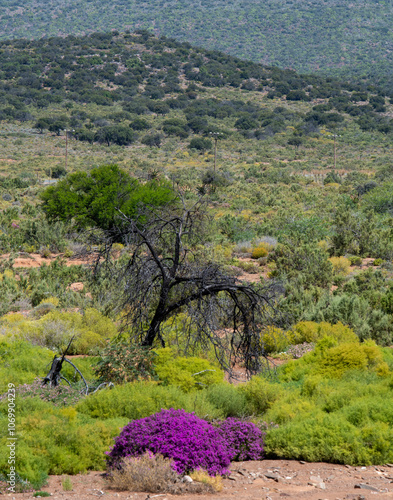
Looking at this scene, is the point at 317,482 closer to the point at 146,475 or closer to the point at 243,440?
the point at 243,440

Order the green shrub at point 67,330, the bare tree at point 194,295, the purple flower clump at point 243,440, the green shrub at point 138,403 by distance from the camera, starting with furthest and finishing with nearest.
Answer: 1. the green shrub at point 67,330
2. the bare tree at point 194,295
3. the green shrub at point 138,403
4. the purple flower clump at point 243,440

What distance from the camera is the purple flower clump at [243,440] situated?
5.96 m

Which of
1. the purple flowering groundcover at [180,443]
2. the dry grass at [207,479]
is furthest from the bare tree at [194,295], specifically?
the dry grass at [207,479]

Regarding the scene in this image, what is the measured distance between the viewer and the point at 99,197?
19.4 m

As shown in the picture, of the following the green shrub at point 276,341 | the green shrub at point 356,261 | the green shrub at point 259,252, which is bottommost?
the green shrub at point 276,341

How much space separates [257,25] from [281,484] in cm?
13898

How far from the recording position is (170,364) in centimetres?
766

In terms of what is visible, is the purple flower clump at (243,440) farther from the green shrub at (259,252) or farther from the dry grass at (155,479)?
the green shrub at (259,252)

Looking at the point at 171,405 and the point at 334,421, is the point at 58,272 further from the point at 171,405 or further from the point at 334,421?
the point at 334,421

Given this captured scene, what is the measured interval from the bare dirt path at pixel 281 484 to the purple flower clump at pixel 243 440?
126 mm

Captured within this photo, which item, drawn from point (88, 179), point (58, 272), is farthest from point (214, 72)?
point (58, 272)

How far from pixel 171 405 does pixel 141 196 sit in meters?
12.1

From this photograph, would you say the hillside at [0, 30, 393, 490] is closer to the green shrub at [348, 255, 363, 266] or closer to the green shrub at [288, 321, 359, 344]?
the green shrub at [288, 321, 359, 344]

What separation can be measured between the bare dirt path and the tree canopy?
12.7m
